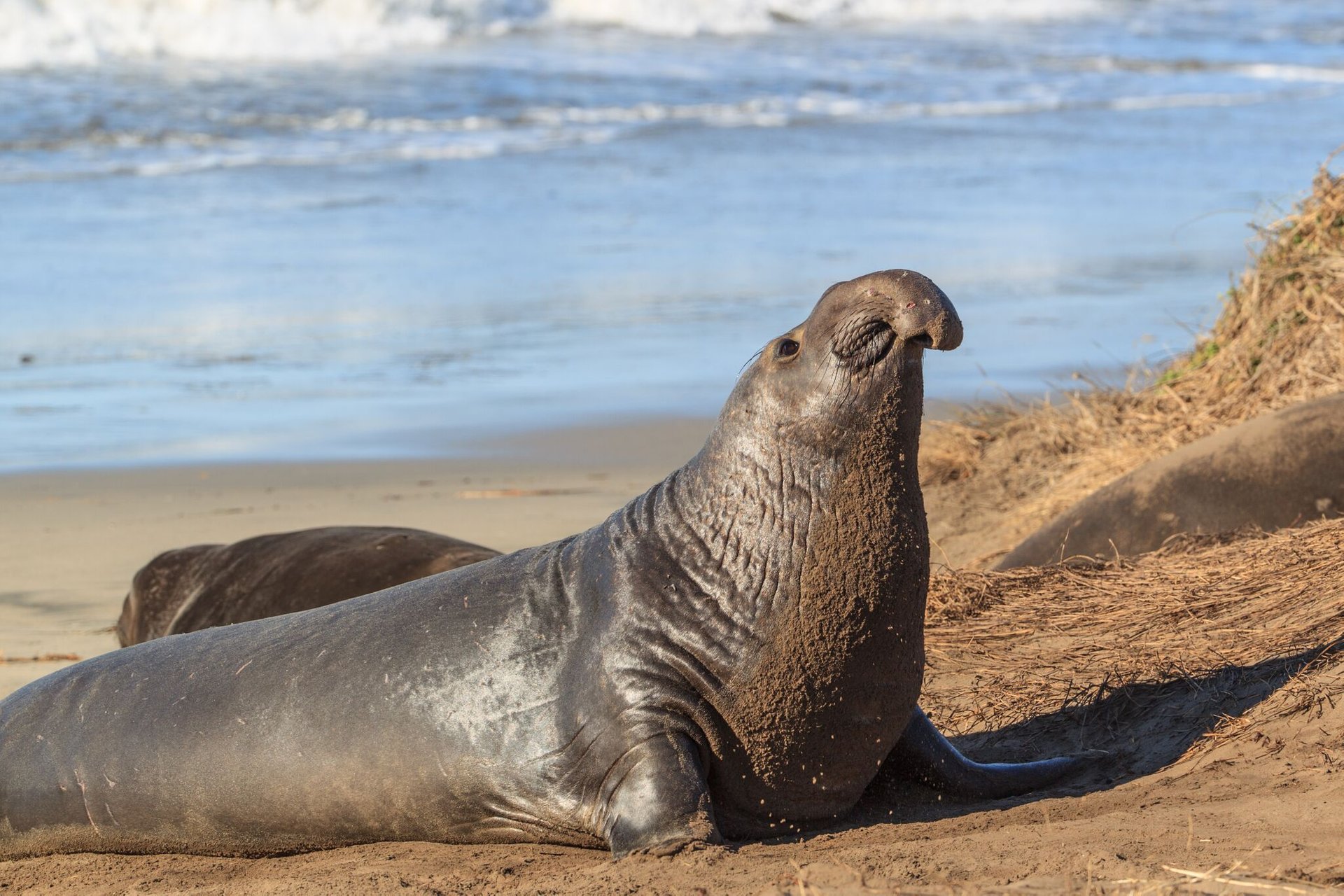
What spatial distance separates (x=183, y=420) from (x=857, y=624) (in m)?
7.67

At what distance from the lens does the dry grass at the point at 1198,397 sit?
783 centimetres

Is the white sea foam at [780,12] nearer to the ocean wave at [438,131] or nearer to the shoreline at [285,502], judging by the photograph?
the ocean wave at [438,131]

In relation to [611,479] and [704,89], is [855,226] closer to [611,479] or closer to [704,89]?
[611,479]

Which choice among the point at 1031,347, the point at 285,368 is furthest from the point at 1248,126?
the point at 285,368

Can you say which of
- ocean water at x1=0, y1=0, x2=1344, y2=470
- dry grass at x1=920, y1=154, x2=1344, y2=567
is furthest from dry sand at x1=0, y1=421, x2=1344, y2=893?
ocean water at x1=0, y1=0, x2=1344, y2=470

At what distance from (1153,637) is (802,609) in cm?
188

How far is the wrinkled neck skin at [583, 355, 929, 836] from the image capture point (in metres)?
3.84

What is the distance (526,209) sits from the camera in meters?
18.0

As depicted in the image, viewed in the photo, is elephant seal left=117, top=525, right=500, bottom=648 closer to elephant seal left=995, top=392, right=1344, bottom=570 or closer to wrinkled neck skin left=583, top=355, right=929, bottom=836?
elephant seal left=995, top=392, right=1344, bottom=570

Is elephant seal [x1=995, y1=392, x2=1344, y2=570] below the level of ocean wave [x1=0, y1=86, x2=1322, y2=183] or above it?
below

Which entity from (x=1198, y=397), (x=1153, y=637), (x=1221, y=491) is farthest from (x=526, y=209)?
(x=1153, y=637)

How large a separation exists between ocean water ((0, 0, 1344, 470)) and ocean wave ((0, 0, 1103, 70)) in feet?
0.29

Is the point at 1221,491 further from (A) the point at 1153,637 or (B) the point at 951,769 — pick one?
(B) the point at 951,769

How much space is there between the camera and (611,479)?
380 inches
